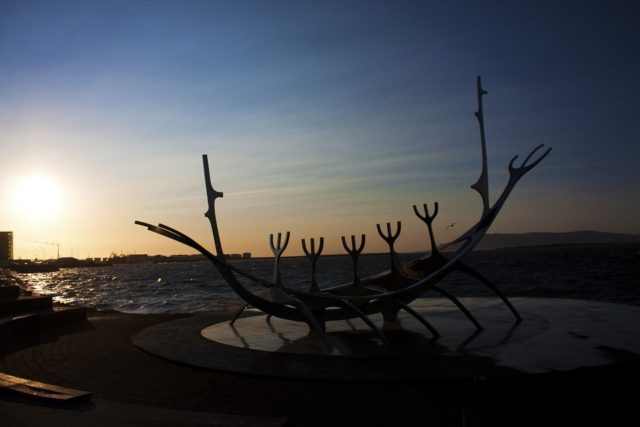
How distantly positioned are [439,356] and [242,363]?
11.7 feet

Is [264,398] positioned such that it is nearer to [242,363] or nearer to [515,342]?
[242,363]

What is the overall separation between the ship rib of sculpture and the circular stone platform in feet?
1.89

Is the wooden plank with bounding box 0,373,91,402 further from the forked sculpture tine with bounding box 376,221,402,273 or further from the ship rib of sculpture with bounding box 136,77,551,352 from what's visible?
the forked sculpture tine with bounding box 376,221,402,273

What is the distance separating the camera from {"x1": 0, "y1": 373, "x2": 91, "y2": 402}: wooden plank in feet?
22.3

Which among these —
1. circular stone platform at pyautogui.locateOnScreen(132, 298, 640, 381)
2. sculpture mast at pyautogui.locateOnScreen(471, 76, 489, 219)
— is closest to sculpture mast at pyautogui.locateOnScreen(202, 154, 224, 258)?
circular stone platform at pyautogui.locateOnScreen(132, 298, 640, 381)

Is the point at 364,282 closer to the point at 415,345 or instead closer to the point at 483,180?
the point at 415,345

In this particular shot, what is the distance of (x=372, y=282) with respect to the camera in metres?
13.5

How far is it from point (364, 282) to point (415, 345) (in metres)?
2.87

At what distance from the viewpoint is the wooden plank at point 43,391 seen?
6793 mm

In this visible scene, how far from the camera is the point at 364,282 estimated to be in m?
13.5

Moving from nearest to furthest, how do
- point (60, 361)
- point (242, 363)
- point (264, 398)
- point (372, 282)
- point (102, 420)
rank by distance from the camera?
1. point (102, 420)
2. point (264, 398)
3. point (242, 363)
4. point (60, 361)
5. point (372, 282)

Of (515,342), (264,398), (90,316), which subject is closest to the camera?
(264,398)

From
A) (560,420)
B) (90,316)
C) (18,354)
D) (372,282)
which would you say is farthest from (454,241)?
(90,316)

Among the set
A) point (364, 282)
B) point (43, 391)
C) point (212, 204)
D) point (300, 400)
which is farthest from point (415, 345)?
point (43, 391)
